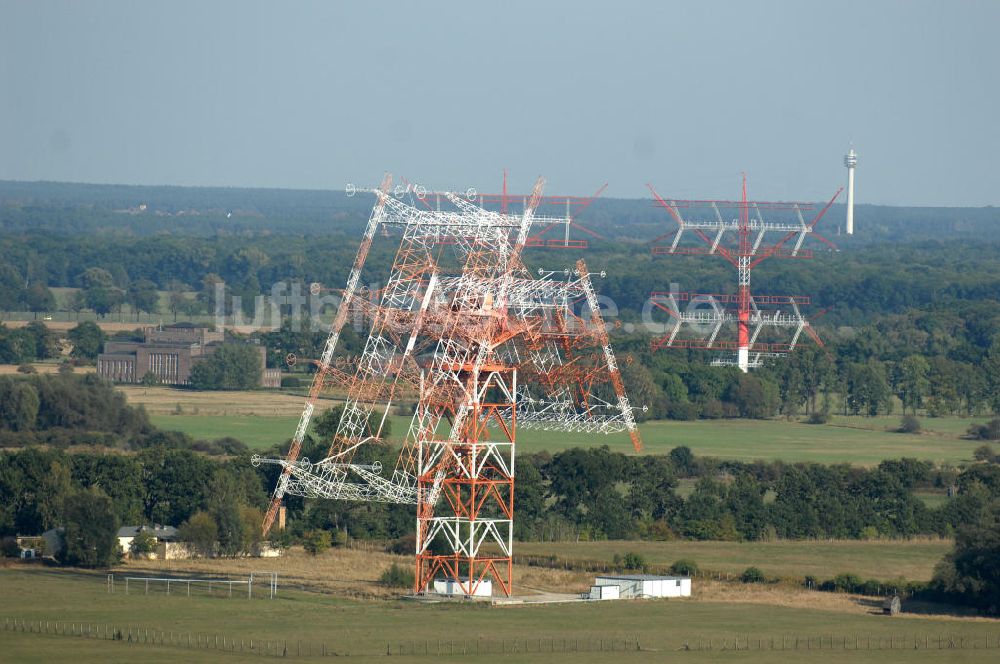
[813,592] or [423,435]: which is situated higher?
[423,435]

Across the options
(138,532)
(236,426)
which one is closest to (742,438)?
(236,426)

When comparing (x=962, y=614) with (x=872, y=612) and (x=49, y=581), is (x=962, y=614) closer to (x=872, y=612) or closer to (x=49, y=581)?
(x=872, y=612)

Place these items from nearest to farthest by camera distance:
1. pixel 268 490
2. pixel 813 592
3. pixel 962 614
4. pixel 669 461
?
pixel 962 614, pixel 813 592, pixel 268 490, pixel 669 461

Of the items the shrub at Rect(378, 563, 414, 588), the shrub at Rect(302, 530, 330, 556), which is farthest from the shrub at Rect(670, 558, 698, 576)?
the shrub at Rect(302, 530, 330, 556)

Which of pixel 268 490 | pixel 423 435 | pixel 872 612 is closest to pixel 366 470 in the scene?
pixel 268 490

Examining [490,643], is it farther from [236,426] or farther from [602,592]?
[236,426]

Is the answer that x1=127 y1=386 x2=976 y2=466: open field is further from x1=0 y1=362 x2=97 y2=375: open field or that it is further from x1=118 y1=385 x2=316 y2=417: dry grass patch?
x1=0 y1=362 x2=97 y2=375: open field
